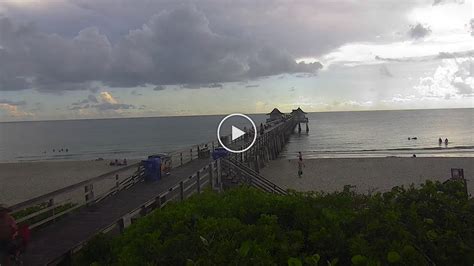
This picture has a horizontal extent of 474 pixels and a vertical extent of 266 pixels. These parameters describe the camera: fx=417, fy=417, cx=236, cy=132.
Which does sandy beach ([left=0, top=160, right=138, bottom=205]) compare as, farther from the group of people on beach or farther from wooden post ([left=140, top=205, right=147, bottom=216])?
the group of people on beach

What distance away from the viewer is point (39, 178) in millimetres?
34406

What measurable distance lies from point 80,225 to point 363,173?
22.9 meters

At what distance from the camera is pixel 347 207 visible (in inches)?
213

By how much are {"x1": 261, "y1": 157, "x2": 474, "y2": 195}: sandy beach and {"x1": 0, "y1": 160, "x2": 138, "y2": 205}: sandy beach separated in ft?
35.5

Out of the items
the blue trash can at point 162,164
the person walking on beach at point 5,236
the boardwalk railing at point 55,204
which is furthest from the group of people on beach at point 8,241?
the blue trash can at point 162,164

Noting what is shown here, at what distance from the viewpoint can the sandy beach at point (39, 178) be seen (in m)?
26.9

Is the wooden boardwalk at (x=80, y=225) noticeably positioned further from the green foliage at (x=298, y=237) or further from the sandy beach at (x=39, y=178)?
the sandy beach at (x=39, y=178)

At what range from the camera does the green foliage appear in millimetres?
3350

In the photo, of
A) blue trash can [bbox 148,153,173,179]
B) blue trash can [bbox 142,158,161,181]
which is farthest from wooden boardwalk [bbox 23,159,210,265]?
blue trash can [bbox 148,153,173,179]

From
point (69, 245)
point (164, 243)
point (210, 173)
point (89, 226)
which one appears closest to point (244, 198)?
point (164, 243)

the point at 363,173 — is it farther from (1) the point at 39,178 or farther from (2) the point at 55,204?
A: (1) the point at 39,178

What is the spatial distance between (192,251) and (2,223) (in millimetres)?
3050

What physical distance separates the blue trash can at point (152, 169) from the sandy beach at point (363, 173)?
33.8 ft

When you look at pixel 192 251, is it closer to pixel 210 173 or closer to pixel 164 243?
pixel 164 243
